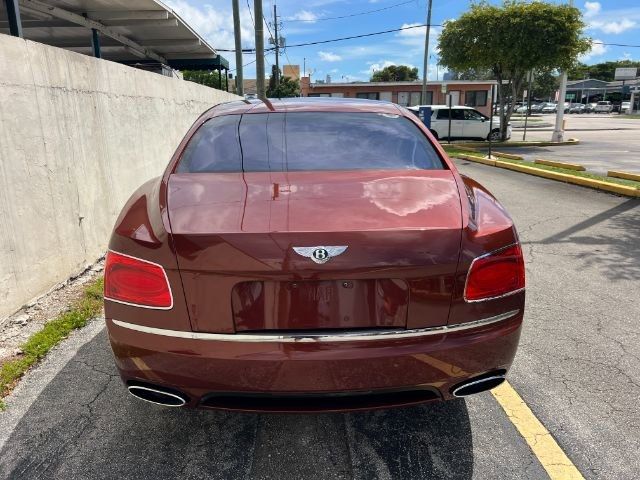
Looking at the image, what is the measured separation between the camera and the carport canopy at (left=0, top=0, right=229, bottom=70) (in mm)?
9539

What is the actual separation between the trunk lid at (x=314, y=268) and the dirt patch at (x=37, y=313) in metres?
2.09

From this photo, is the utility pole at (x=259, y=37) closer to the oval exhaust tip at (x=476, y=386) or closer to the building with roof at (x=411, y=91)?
the oval exhaust tip at (x=476, y=386)

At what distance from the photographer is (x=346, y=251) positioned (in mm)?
1918

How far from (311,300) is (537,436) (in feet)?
4.76

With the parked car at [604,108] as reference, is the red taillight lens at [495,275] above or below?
above

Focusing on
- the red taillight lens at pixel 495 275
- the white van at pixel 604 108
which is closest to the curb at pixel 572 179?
the red taillight lens at pixel 495 275

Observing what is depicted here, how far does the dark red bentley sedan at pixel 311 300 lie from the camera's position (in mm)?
1938

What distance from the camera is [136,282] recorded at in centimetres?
205

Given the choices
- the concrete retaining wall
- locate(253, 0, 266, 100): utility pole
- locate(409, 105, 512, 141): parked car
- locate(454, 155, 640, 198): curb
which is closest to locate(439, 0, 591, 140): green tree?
locate(409, 105, 512, 141): parked car

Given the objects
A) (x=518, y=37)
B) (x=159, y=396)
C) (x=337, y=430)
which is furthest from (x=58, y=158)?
(x=518, y=37)

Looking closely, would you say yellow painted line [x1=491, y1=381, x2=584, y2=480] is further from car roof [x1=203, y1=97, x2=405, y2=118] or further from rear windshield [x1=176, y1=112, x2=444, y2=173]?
car roof [x1=203, y1=97, x2=405, y2=118]

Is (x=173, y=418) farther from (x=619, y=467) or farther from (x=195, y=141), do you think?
(x=619, y=467)

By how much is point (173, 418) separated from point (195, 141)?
5.14 feet

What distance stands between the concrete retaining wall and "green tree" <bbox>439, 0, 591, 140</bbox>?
1728 centimetres
